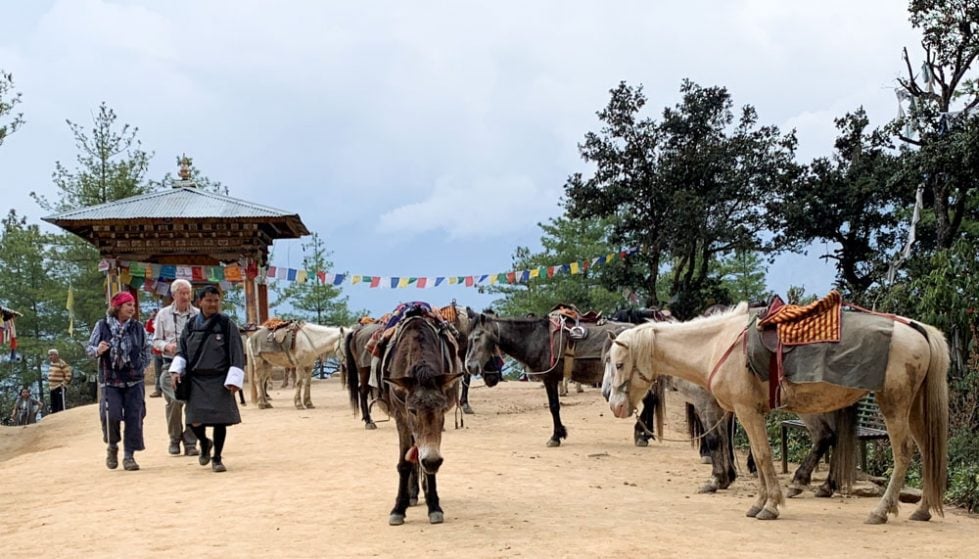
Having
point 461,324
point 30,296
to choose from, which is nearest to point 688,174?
point 461,324

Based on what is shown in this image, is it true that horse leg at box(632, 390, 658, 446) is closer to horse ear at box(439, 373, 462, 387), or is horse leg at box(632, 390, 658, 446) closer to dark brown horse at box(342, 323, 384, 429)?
dark brown horse at box(342, 323, 384, 429)

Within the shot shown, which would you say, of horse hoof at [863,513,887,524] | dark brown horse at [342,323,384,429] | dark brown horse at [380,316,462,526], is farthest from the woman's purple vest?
horse hoof at [863,513,887,524]

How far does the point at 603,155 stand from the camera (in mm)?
21016

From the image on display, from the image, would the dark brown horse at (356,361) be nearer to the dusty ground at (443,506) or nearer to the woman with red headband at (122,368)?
the dusty ground at (443,506)

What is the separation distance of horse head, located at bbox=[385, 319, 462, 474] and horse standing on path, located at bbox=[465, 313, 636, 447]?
4824 millimetres

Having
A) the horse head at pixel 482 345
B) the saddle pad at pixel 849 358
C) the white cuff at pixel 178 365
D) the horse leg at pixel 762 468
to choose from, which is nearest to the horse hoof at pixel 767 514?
the horse leg at pixel 762 468

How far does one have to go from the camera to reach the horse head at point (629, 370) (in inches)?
269

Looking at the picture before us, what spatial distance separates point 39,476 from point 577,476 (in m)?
5.42

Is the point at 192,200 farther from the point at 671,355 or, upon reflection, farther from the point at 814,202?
the point at 671,355

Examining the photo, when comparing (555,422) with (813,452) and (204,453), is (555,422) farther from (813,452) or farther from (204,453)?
(204,453)

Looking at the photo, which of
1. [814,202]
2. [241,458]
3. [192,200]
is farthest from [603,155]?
[241,458]

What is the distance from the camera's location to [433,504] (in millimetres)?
Result: 5891

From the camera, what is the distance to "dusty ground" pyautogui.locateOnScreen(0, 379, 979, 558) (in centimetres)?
524

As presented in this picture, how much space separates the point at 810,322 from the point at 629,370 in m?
1.44
